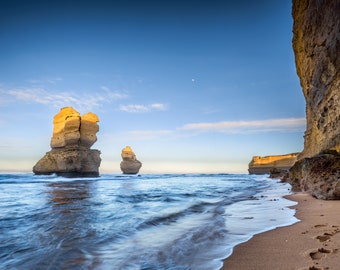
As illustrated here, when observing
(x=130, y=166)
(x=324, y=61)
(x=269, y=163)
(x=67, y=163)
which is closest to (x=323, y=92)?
(x=324, y=61)

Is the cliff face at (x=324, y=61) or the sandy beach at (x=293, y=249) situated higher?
the cliff face at (x=324, y=61)

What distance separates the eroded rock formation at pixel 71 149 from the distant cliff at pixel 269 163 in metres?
62.0

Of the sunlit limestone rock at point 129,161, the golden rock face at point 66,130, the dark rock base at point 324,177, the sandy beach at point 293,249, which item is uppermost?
the golden rock face at point 66,130

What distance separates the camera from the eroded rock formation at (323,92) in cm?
765

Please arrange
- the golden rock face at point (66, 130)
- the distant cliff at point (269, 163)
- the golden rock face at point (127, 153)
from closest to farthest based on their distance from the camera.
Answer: the golden rock face at point (66, 130) < the distant cliff at point (269, 163) < the golden rock face at point (127, 153)

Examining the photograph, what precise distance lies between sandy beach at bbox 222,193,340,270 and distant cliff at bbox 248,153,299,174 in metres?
85.2

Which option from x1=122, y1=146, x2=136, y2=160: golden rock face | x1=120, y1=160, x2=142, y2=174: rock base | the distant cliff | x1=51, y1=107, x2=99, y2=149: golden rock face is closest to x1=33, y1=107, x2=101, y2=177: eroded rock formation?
x1=51, y1=107, x2=99, y2=149: golden rock face

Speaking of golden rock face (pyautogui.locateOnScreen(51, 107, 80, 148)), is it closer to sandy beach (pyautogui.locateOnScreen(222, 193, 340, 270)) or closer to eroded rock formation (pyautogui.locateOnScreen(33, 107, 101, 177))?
eroded rock formation (pyautogui.locateOnScreen(33, 107, 101, 177))

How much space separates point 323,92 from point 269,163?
82628 mm

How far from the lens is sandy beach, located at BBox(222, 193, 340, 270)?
257cm

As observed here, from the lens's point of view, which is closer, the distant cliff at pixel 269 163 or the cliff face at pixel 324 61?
the cliff face at pixel 324 61

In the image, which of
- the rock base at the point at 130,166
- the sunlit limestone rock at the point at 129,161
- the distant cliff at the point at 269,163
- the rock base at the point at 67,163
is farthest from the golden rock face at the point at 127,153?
the distant cliff at the point at 269,163

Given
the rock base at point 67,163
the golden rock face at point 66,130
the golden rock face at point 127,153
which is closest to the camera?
the rock base at point 67,163

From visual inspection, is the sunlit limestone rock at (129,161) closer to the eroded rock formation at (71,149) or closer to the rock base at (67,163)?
the eroded rock formation at (71,149)
